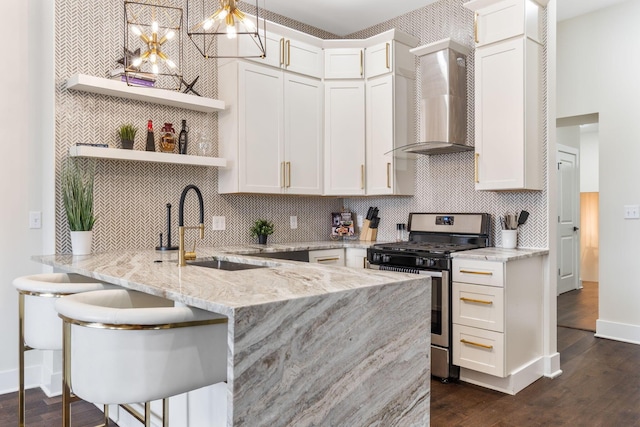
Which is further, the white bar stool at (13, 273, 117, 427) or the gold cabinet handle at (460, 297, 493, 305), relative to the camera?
the gold cabinet handle at (460, 297, 493, 305)

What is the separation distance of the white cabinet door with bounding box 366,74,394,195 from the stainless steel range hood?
1.01ft

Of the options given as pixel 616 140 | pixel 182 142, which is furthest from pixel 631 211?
pixel 182 142

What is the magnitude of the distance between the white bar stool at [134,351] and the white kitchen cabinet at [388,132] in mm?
2853

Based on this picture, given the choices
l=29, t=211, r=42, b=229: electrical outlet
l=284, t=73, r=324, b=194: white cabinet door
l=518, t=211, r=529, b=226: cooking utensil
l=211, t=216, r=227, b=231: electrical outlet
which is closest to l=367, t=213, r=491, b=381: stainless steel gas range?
l=518, t=211, r=529, b=226: cooking utensil

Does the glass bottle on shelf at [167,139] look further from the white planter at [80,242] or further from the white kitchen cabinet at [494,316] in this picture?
the white kitchen cabinet at [494,316]

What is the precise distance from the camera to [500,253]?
3.15 meters

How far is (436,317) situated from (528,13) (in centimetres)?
222

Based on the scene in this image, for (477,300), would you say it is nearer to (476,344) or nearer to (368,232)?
(476,344)

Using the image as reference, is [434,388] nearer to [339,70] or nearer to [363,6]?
[339,70]

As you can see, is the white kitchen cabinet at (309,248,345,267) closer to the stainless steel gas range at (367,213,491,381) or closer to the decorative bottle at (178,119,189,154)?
the stainless steel gas range at (367,213,491,381)

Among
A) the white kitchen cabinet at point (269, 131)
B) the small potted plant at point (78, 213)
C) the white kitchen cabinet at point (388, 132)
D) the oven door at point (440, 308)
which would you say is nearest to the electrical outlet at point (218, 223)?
the white kitchen cabinet at point (269, 131)

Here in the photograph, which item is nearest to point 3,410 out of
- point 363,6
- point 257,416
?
point 257,416

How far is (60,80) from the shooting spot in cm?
306

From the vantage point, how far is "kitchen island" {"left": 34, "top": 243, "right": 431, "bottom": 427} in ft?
4.07
